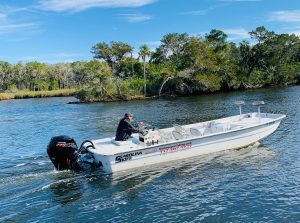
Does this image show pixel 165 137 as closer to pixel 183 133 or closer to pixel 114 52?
pixel 183 133

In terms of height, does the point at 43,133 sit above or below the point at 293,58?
below

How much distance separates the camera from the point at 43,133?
105ft

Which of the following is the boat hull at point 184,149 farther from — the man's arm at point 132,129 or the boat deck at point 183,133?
the man's arm at point 132,129

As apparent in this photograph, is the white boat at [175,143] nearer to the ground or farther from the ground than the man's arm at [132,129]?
nearer to the ground

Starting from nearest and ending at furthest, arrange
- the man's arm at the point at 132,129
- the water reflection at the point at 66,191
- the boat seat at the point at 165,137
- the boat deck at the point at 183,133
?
1. the water reflection at the point at 66,191
2. the boat deck at the point at 183,133
3. the man's arm at the point at 132,129
4. the boat seat at the point at 165,137

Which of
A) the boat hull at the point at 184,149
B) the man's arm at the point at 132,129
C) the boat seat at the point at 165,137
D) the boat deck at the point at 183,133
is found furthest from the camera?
the boat seat at the point at 165,137

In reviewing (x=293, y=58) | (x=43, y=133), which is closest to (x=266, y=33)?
(x=293, y=58)

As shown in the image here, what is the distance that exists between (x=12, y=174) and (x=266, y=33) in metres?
76.1

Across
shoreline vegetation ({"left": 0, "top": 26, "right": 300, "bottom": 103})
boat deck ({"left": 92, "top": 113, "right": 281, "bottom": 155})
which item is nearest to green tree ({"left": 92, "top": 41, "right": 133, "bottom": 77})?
shoreline vegetation ({"left": 0, "top": 26, "right": 300, "bottom": 103})

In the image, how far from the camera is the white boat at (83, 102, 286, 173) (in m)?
17.2

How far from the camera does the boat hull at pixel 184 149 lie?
17.1m

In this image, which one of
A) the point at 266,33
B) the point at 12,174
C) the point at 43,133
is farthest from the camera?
the point at 266,33

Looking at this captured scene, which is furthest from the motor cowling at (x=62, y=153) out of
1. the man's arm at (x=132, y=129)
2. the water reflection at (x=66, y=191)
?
the man's arm at (x=132, y=129)

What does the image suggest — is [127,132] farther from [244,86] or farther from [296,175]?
[244,86]
